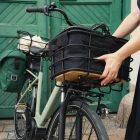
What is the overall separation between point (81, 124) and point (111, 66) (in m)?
0.88

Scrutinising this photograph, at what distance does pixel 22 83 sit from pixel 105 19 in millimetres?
2039

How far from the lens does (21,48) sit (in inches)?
208

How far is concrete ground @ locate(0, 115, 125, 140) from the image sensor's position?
6.07 m

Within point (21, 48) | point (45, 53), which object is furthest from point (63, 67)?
point (21, 48)

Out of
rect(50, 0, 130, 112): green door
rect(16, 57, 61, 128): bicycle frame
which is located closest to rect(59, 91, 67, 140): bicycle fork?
rect(16, 57, 61, 128): bicycle frame

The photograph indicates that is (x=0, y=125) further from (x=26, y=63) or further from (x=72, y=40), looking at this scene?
(x=72, y=40)

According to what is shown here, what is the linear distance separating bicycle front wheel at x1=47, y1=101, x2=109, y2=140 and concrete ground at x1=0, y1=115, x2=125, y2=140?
198 cm

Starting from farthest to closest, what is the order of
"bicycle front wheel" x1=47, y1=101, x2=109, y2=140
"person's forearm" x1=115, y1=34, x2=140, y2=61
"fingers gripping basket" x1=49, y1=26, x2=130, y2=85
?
"bicycle front wheel" x1=47, y1=101, x2=109, y2=140 → "fingers gripping basket" x1=49, y1=26, x2=130, y2=85 → "person's forearm" x1=115, y1=34, x2=140, y2=61

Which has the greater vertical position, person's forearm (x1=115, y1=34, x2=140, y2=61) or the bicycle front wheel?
person's forearm (x1=115, y1=34, x2=140, y2=61)

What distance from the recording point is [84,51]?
3.18 meters

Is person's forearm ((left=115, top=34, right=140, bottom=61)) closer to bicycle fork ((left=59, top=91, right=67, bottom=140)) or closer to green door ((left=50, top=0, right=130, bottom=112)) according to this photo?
bicycle fork ((left=59, top=91, right=67, bottom=140))

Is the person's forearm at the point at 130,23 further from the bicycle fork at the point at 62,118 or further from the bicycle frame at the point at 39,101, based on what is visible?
the bicycle frame at the point at 39,101

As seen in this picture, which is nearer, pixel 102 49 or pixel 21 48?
pixel 102 49

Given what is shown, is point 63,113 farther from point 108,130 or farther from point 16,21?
point 16,21
